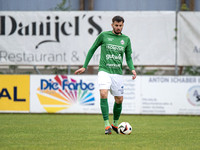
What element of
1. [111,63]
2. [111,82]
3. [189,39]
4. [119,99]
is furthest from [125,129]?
[189,39]

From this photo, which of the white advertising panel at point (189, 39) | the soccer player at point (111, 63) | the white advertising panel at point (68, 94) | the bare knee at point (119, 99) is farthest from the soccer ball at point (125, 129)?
the white advertising panel at point (189, 39)

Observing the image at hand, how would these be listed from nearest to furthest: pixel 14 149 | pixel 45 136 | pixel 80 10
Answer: pixel 14 149
pixel 45 136
pixel 80 10

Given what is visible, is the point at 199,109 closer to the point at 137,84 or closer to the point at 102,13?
the point at 137,84

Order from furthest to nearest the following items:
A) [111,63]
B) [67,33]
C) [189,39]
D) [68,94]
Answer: [67,33] < [189,39] < [68,94] < [111,63]

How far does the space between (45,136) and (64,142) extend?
104cm

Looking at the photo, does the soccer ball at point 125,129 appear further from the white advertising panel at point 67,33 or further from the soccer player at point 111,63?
the white advertising panel at point 67,33

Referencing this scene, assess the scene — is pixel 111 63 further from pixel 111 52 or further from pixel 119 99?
pixel 119 99

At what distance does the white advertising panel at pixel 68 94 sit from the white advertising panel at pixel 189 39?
6.51 ft

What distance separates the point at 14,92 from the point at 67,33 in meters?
2.61

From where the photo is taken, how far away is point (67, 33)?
15289 millimetres

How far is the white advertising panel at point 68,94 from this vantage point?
14.7m

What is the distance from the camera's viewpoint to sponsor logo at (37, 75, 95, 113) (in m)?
14.7

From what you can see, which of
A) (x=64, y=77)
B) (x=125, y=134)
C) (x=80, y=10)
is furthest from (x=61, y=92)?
(x=125, y=134)

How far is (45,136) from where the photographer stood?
Answer: 7719 millimetres
